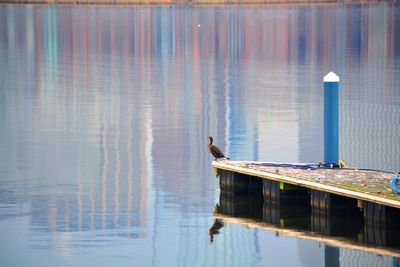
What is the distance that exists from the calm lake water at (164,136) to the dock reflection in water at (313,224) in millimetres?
129

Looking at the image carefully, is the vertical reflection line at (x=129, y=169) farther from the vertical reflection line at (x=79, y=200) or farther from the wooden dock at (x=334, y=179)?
the wooden dock at (x=334, y=179)

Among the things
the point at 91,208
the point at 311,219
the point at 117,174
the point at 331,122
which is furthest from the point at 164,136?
the point at 311,219

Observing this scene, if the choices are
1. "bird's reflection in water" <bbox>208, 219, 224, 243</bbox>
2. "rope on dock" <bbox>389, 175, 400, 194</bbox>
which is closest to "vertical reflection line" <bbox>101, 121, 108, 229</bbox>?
"bird's reflection in water" <bbox>208, 219, 224, 243</bbox>

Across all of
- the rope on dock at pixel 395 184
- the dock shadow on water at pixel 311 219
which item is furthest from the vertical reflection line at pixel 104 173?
the rope on dock at pixel 395 184

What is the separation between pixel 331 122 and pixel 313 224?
2.94 meters

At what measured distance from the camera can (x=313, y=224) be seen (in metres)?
21.9

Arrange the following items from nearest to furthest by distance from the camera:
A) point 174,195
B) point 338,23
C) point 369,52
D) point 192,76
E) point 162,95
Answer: point 174,195 < point 162,95 < point 192,76 < point 369,52 < point 338,23

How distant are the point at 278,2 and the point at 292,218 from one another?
114m

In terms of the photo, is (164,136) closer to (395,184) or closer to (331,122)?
(331,122)

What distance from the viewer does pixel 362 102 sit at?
3838cm

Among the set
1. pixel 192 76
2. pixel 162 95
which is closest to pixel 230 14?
pixel 192 76

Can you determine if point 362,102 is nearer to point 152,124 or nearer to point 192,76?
point 152,124

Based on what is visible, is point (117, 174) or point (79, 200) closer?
point (79, 200)

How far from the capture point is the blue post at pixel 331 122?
2403cm
